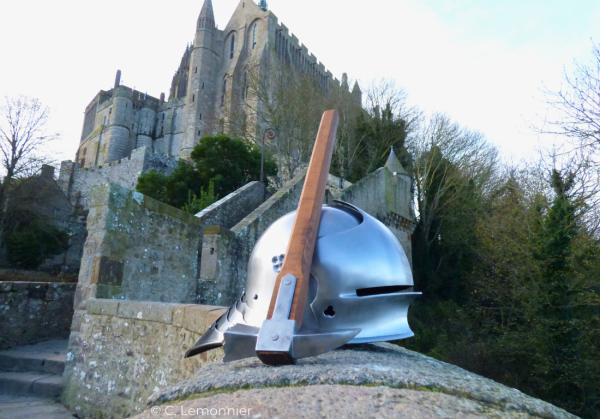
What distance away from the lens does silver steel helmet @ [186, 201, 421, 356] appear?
7.11 ft

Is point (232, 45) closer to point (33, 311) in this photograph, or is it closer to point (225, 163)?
point (225, 163)

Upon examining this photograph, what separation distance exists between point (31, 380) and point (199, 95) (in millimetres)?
53588

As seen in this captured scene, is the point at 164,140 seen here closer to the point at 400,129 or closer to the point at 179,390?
the point at 400,129

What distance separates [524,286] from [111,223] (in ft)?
35.6

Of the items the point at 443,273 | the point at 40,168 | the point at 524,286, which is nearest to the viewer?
the point at 524,286

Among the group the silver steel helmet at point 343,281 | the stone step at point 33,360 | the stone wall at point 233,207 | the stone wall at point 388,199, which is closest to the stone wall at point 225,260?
the stone wall at point 233,207

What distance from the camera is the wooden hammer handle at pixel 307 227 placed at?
1.78 m

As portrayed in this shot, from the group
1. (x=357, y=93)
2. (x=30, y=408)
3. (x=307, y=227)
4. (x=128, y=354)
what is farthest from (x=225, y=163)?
(x=307, y=227)

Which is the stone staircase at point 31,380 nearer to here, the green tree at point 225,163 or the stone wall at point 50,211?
the green tree at point 225,163

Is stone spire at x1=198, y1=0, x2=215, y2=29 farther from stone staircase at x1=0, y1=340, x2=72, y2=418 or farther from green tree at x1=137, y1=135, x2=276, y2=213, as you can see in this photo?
stone staircase at x1=0, y1=340, x2=72, y2=418

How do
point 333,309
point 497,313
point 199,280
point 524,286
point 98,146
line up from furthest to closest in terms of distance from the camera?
1. point 98,146
2. point 497,313
3. point 524,286
4. point 199,280
5. point 333,309

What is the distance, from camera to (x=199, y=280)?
25.1 ft

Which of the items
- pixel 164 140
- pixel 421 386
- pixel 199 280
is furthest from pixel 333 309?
pixel 164 140

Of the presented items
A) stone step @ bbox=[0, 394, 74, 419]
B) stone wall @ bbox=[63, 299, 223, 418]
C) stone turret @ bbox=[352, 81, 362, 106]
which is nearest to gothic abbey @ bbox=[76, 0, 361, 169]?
stone turret @ bbox=[352, 81, 362, 106]
